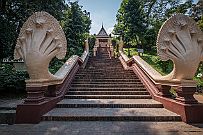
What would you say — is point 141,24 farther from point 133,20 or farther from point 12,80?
point 12,80

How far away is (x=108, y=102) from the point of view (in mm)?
7398

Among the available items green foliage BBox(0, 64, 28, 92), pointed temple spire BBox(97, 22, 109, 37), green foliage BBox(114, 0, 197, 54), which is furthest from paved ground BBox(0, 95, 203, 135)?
pointed temple spire BBox(97, 22, 109, 37)

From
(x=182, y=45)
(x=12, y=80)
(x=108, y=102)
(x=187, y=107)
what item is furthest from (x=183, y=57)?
(x=12, y=80)

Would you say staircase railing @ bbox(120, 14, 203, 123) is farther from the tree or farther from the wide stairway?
the tree

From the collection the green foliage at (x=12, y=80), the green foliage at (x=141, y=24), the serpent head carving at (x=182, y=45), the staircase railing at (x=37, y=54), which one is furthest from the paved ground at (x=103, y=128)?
the green foliage at (x=141, y=24)

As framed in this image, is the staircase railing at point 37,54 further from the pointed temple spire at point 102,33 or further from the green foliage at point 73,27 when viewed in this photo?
the pointed temple spire at point 102,33

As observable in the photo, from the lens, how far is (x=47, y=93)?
717cm

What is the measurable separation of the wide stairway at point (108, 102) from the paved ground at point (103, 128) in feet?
0.94

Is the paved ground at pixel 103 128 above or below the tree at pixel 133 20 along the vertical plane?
below

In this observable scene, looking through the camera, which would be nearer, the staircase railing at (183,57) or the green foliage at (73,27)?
the staircase railing at (183,57)

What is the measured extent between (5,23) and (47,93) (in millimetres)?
5408

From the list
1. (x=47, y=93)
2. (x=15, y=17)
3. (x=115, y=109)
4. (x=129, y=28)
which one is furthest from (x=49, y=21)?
(x=129, y=28)

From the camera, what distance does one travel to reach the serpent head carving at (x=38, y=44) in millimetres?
5770

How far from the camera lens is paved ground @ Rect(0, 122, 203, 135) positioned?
4820 millimetres
